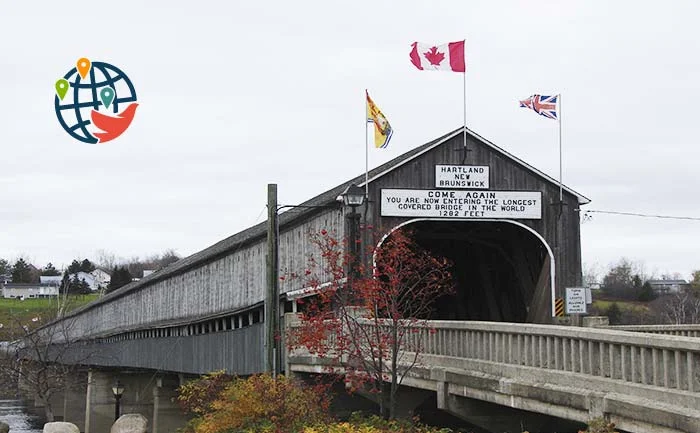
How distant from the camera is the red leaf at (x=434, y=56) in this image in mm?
27219

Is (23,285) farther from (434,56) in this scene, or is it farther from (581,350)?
(581,350)

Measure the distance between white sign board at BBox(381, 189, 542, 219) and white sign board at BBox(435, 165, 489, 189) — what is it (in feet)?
0.67

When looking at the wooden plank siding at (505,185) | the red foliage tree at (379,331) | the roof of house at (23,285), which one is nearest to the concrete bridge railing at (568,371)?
the red foliage tree at (379,331)

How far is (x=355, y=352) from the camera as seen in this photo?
20547 millimetres

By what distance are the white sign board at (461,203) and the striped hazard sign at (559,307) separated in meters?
2.50

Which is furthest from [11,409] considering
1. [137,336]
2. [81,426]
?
[137,336]

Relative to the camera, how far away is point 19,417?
74062 mm

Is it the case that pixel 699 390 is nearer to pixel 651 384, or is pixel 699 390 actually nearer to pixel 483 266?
pixel 651 384

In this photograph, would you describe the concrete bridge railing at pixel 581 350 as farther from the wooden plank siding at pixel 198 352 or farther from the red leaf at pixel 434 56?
the wooden plank siding at pixel 198 352

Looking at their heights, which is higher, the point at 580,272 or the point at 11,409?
the point at 580,272

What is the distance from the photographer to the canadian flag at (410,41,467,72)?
27188 mm

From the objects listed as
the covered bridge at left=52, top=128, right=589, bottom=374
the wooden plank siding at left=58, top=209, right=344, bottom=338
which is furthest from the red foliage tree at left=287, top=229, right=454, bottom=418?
the wooden plank siding at left=58, top=209, right=344, bottom=338

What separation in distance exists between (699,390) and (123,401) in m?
55.1

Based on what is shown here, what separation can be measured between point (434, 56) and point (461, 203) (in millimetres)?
4653
